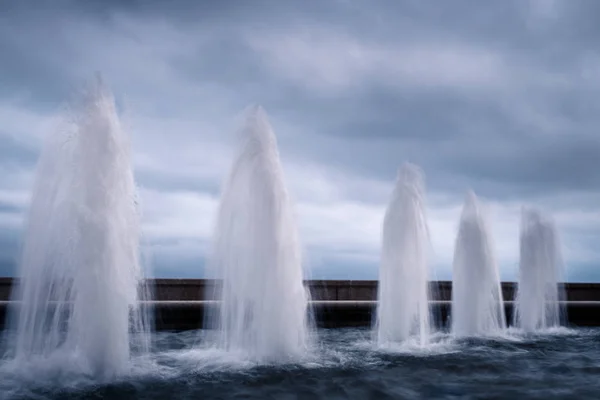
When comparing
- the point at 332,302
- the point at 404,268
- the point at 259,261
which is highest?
the point at 404,268

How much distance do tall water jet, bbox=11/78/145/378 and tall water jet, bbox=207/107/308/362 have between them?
2.17 m

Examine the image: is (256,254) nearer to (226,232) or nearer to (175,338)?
(226,232)

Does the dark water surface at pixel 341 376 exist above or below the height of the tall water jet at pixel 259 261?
below

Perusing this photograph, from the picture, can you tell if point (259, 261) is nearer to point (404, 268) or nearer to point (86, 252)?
point (86, 252)

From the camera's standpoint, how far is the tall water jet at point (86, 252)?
9.98 m

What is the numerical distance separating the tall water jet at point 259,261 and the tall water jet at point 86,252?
217 centimetres

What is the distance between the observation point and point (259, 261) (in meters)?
12.2

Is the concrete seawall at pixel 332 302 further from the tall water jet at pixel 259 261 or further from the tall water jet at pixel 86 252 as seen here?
the tall water jet at pixel 86 252

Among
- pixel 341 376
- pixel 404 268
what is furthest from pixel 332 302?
pixel 341 376

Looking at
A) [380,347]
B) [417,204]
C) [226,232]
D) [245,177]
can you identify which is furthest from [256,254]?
[417,204]

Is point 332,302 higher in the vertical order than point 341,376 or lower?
higher

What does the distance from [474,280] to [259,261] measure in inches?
361

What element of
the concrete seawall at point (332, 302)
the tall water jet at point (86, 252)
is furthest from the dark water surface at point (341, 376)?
the concrete seawall at point (332, 302)

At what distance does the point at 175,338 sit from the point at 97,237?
6413 millimetres
